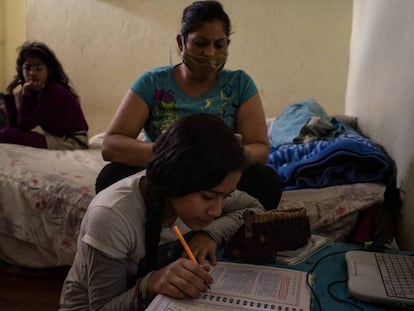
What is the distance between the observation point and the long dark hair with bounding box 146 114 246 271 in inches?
29.9

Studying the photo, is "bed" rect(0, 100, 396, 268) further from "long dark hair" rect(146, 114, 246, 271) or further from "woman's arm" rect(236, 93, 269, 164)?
"long dark hair" rect(146, 114, 246, 271)

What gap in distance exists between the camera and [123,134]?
4.70 feet

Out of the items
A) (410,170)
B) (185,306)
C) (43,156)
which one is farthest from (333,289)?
(43,156)

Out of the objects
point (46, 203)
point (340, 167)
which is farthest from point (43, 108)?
point (340, 167)

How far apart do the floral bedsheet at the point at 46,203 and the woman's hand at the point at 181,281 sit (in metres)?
0.94

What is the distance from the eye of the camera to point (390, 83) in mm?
1671

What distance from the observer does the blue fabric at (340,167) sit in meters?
1.61

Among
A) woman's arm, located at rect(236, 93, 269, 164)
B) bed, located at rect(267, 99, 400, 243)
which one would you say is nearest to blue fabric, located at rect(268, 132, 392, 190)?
bed, located at rect(267, 99, 400, 243)

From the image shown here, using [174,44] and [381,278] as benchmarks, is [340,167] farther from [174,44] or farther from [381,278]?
[174,44]

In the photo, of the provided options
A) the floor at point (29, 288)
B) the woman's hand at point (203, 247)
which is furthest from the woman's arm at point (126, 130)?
the floor at point (29, 288)

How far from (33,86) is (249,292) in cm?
184

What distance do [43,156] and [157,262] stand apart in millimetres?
1306

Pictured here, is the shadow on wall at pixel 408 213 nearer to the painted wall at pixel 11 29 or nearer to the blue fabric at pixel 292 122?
the blue fabric at pixel 292 122

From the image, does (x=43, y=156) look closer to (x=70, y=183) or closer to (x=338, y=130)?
(x=70, y=183)
